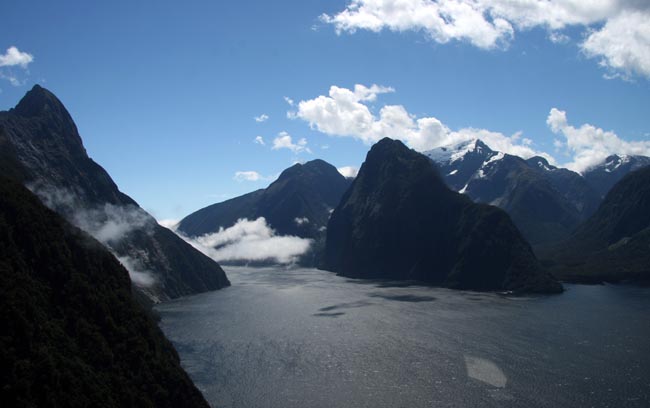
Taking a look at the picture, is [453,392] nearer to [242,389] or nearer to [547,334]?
[242,389]

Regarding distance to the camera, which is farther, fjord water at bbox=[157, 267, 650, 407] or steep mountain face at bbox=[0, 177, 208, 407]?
fjord water at bbox=[157, 267, 650, 407]

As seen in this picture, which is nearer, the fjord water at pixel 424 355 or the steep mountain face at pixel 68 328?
the steep mountain face at pixel 68 328

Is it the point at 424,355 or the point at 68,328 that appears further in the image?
the point at 424,355

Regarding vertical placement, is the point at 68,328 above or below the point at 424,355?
above
